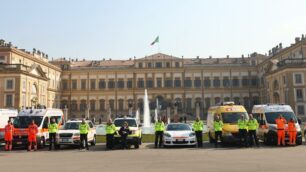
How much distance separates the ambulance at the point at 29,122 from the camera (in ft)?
60.0

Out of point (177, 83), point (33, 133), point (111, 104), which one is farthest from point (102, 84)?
point (33, 133)

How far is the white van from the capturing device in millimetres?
18125

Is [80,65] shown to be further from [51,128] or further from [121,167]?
[121,167]

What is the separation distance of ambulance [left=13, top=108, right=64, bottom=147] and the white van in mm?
11898

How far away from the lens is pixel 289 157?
13.0 m

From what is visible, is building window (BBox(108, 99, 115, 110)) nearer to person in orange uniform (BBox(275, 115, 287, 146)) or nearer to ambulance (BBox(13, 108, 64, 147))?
ambulance (BBox(13, 108, 64, 147))

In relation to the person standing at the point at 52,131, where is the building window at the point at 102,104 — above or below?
above

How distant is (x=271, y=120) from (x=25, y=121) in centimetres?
1331

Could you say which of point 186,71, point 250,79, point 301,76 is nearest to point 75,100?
point 186,71

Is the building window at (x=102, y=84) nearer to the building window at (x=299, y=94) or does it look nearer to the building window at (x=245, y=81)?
the building window at (x=245, y=81)

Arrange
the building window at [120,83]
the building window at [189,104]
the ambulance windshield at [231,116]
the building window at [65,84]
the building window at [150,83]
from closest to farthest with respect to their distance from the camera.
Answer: the ambulance windshield at [231,116]
the building window at [189,104]
the building window at [150,83]
the building window at [120,83]
the building window at [65,84]

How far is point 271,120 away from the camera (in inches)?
737

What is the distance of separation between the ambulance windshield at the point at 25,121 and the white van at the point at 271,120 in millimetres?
12166

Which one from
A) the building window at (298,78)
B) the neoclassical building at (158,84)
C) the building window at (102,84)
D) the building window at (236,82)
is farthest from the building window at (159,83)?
Answer: the building window at (298,78)
